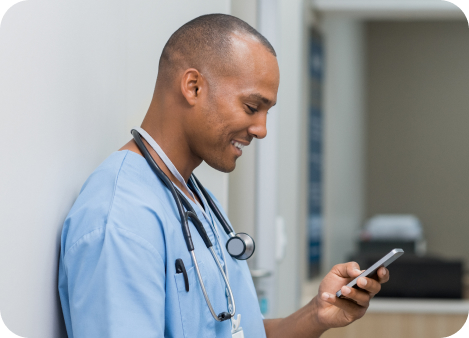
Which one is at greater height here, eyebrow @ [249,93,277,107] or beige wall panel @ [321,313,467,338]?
eyebrow @ [249,93,277,107]

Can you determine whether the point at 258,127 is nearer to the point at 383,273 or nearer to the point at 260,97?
the point at 260,97

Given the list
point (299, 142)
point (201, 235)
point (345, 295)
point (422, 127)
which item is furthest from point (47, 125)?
point (422, 127)

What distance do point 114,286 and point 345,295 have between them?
39 cm

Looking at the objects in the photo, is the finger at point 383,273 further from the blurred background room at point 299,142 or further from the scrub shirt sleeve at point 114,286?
the blurred background room at point 299,142

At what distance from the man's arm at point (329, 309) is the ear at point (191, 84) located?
402 millimetres

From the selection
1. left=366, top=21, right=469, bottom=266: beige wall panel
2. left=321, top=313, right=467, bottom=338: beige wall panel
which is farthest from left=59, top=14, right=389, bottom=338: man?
left=366, top=21, right=469, bottom=266: beige wall panel

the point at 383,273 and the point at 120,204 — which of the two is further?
the point at 383,273

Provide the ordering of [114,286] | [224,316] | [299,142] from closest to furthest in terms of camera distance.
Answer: [114,286], [224,316], [299,142]

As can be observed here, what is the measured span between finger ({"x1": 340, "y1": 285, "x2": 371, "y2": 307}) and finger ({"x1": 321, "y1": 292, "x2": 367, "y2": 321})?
23mm

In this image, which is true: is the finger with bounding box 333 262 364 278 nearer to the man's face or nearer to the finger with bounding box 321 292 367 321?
the finger with bounding box 321 292 367 321

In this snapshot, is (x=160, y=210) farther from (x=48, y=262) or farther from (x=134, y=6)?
(x=134, y=6)

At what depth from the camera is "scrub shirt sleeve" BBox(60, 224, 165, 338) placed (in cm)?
62

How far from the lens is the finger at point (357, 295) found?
808mm

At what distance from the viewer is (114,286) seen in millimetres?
621
